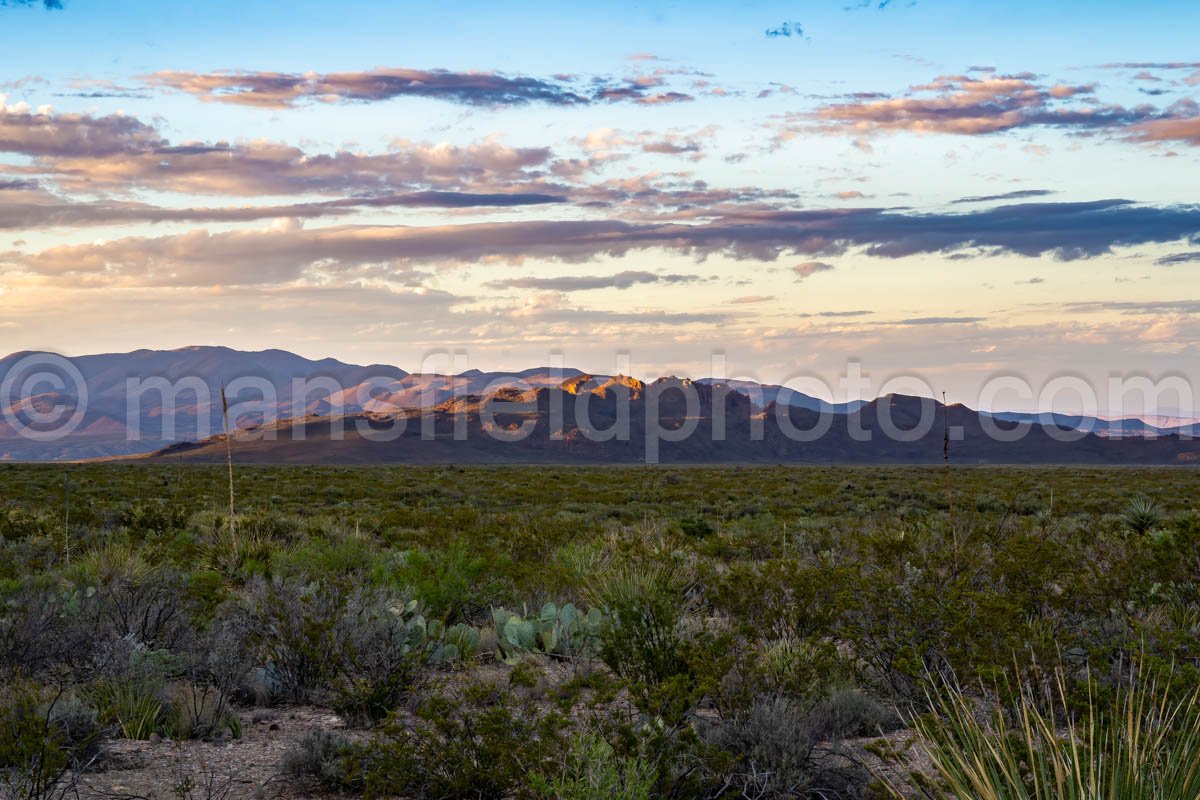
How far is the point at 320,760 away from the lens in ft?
19.4

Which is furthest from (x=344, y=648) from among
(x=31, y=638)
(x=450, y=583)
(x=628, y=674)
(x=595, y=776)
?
(x=595, y=776)

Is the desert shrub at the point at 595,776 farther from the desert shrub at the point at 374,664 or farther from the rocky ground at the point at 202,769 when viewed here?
the desert shrub at the point at 374,664

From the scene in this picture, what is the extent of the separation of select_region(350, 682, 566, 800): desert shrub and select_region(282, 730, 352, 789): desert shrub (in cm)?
21

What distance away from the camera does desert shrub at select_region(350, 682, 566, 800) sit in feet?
17.5

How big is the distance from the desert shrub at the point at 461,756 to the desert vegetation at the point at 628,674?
17 mm

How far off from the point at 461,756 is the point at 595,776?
47.4 inches

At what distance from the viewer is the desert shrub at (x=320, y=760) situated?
19.1 ft

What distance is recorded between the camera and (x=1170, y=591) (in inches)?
357

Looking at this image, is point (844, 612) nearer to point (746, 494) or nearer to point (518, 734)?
point (518, 734)

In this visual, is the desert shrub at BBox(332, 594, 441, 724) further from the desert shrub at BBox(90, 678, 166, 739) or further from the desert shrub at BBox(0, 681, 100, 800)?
the desert shrub at BBox(0, 681, 100, 800)

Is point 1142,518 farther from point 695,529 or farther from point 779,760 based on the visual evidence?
point 779,760

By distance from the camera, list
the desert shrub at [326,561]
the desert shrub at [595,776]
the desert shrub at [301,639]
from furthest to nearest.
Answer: the desert shrub at [326,561]
the desert shrub at [301,639]
the desert shrub at [595,776]

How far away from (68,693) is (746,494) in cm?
3514

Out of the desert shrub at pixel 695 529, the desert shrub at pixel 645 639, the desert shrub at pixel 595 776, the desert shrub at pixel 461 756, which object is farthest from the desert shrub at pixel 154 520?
the desert shrub at pixel 595 776
